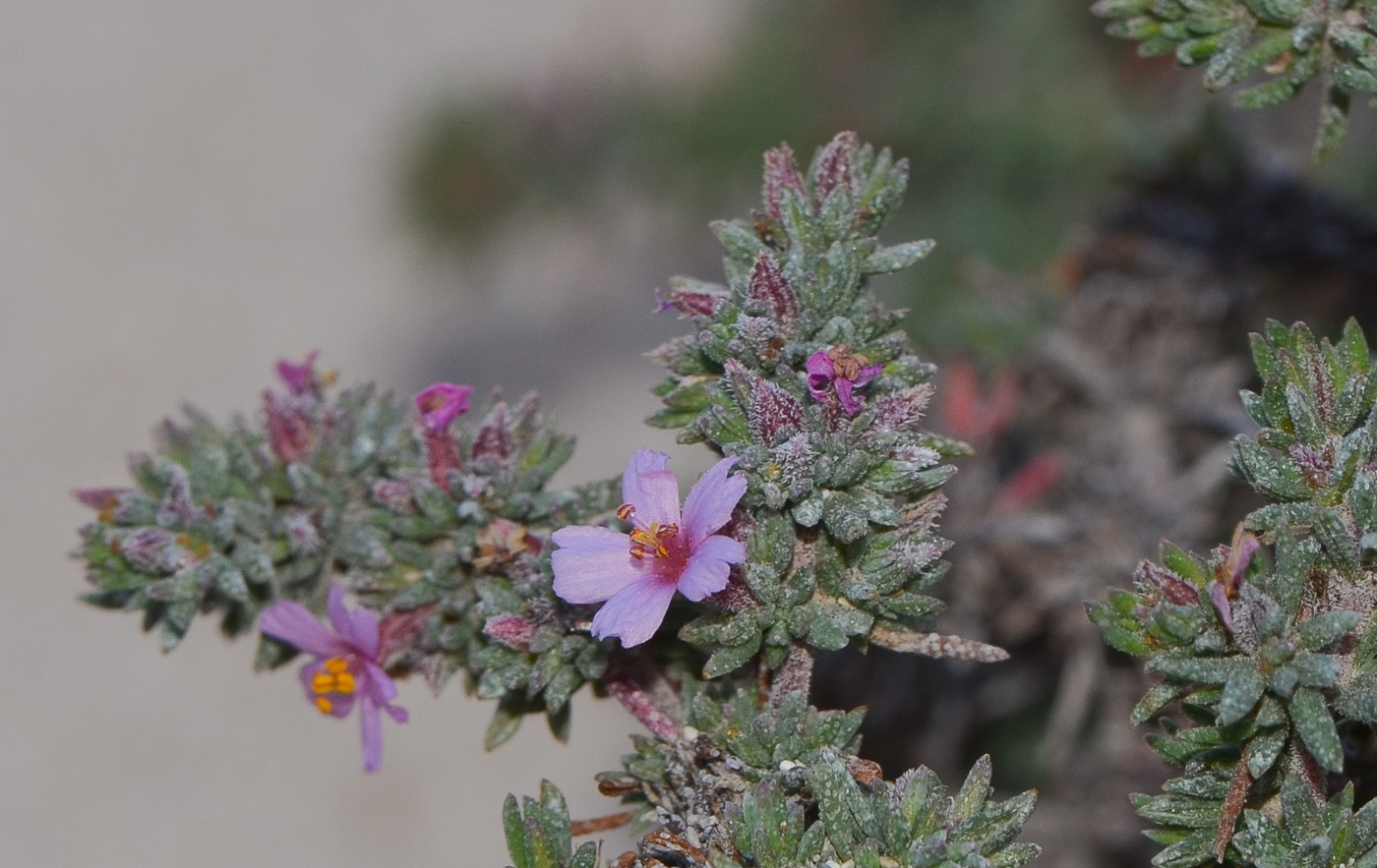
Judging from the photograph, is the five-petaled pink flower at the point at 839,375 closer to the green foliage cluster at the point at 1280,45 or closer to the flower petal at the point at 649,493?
the flower petal at the point at 649,493

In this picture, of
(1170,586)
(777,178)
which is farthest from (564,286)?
(1170,586)

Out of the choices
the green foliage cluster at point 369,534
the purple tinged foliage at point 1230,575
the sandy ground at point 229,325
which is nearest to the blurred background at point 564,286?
the sandy ground at point 229,325

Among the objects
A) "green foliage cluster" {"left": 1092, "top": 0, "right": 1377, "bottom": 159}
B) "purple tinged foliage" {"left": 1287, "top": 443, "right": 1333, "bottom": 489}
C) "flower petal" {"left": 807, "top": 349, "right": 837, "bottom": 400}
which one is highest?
"green foliage cluster" {"left": 1092, "top": 0, "right": 1377, "bottom": 159}

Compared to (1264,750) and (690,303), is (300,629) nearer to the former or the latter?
(690,303)

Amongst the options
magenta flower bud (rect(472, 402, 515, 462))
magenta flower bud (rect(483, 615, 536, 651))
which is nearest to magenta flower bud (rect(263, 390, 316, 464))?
magenta flower bud (rect(472, 402, 515, 462))

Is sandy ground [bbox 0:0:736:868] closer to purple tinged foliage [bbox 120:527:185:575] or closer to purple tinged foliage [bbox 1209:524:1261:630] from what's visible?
purple tinged foliage [bbox 120:527:185:575]

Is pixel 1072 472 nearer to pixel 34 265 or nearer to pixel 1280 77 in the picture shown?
pixel 1280 77

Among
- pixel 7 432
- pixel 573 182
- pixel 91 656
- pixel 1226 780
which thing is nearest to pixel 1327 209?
pixel 1226 780
